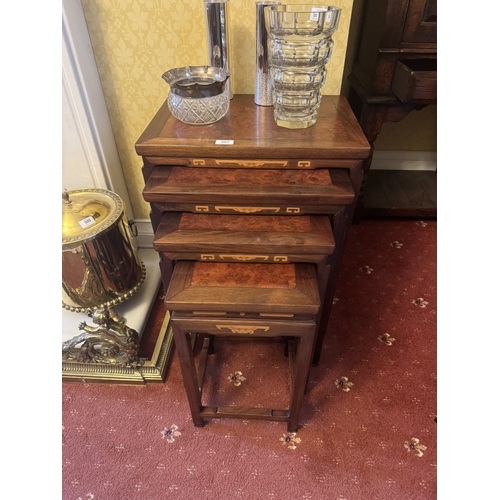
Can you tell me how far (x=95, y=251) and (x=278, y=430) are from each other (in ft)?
2.60

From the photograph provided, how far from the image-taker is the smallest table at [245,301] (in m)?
0.81

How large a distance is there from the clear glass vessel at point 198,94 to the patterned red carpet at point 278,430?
2.67ft

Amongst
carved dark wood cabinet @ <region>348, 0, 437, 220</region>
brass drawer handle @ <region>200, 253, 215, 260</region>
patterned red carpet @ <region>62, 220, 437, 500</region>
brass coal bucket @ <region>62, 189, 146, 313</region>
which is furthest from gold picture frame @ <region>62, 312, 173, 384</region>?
carved dark wood cabinet @ <region>348, 0, 437, 220</region>

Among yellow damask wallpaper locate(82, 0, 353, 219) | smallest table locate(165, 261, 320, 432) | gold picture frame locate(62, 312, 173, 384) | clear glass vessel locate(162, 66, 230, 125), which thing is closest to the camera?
smallest table locate(165, 261, 320, 432)

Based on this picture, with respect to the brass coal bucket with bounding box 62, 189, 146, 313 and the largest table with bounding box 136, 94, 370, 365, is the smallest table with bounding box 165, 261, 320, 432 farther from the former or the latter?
the brass coal bucket with bounding box 62, 189, 146, 313

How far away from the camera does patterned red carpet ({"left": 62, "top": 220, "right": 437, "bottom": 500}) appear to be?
1.03m

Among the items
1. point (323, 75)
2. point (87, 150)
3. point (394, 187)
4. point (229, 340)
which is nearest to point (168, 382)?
point (229, 340)

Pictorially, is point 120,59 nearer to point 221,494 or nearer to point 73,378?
point 73,378

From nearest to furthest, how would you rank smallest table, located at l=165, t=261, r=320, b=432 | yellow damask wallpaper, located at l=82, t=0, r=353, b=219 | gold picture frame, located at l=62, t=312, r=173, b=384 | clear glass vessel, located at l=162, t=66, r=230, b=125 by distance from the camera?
1. smallest table, located at l=165, t=261, r=320, b=432
2. clear glass vessel, located at l=162, t=66, r=230, b=125
3. yellow damask wallpaper, located at l=82, t=0, r=353, b=219
4. gold picture frame, located at l=62, t=312, r=173, b=384

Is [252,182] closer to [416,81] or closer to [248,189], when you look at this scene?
[248,189]

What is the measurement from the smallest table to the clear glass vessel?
38cm

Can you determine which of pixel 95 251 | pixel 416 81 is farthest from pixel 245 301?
pixel 416 81

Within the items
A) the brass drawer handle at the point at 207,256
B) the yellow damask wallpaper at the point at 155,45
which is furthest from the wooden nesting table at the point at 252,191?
the yellow damask wallpaper at the point at 155,45

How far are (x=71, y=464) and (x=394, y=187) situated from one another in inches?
75.6
